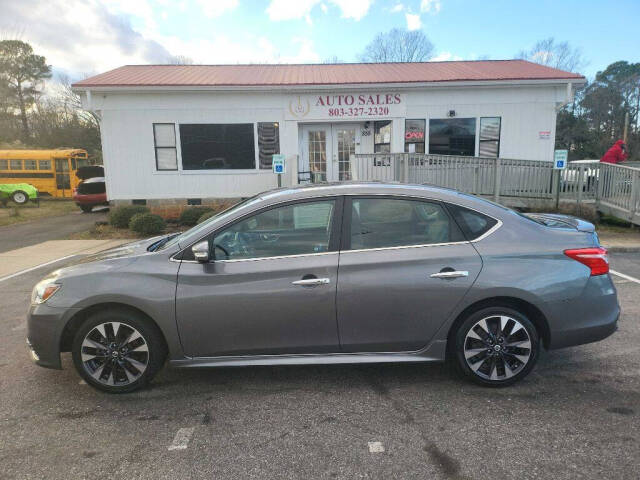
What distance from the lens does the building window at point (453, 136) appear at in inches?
506

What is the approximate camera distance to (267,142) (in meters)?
12.9

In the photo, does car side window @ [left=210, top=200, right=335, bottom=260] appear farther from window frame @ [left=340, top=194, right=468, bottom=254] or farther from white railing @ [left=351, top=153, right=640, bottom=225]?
white railing @ [left=351, top=153, right=640, bottom=225]

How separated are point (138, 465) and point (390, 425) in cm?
156

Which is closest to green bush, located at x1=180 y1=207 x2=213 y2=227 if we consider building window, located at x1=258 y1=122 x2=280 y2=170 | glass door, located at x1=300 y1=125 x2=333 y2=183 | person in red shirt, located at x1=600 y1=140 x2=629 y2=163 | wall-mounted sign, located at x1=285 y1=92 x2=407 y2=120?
building window, located at x1=258 y1=122 x2=280 y2=170

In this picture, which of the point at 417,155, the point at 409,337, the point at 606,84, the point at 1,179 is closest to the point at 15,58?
the point at 1,179

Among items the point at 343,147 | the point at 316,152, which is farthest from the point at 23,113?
the point at 343,147

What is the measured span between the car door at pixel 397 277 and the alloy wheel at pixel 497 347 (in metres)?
0.31

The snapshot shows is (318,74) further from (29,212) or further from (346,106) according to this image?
(29,212)

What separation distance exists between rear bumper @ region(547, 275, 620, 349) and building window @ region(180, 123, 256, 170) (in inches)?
427

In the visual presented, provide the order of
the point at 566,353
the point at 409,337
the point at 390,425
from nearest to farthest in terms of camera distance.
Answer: the point at 390,425
the point at 409,337
the point at 566,353

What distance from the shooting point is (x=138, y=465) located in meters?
2.52

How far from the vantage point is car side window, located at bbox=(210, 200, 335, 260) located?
3260 mm

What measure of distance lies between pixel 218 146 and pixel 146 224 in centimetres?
340

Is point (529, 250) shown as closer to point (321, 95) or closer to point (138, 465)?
point (138, 465)
